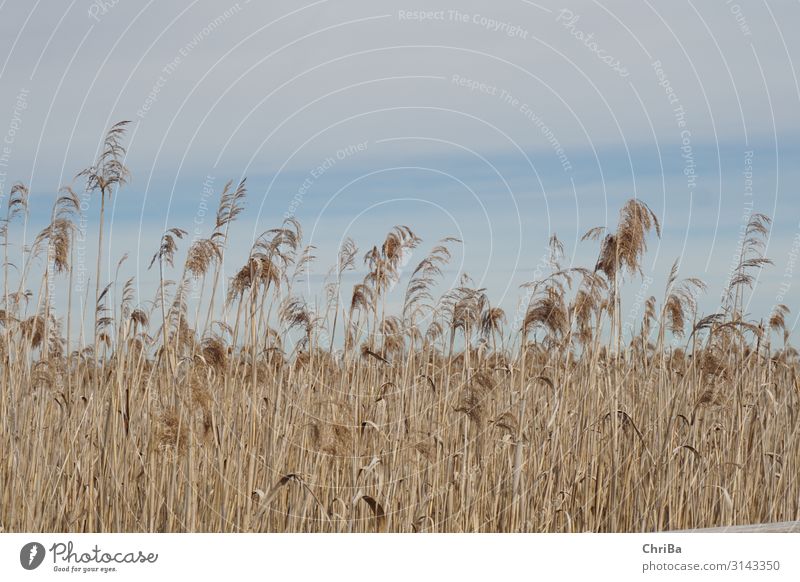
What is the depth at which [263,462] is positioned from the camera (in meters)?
4.32

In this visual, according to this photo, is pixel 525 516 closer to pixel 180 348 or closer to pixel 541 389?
pixel 541 389

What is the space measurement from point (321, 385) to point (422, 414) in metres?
0.68

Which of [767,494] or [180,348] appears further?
[767,494]

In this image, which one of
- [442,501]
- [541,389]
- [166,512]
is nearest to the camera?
[166,512]

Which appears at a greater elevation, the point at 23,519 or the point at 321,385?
the point at 321,385

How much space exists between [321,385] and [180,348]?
932 mm

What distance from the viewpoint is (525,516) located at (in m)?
4.41
